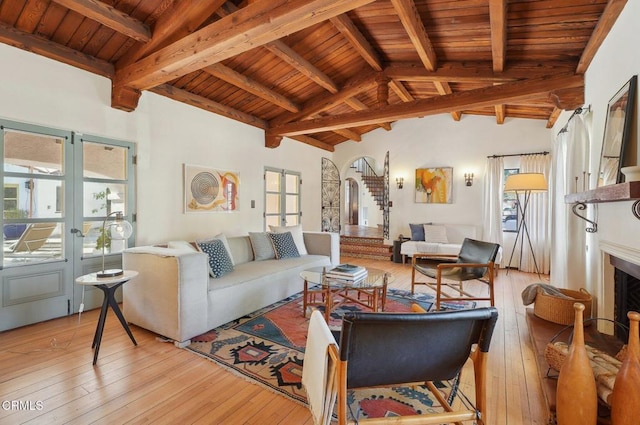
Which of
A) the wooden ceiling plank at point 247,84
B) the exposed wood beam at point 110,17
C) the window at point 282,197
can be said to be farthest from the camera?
the window at point 282,197

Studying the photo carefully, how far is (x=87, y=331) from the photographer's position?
2.87 m

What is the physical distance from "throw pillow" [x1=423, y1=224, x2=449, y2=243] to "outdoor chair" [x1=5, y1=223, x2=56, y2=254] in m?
5.93

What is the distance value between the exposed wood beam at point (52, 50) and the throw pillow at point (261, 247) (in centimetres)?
255

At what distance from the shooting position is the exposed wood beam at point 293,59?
3.02 m

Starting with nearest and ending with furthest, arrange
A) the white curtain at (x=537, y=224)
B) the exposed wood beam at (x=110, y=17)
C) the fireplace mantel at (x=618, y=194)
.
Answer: the fireplace mantel at (x=618, y=194) → the exposed wood beam at (x=110, y=17) → the white curtain at (x=537, y=224)

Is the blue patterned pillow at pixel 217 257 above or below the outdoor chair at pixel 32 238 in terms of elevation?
below

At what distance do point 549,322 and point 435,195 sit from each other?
13.9 feet

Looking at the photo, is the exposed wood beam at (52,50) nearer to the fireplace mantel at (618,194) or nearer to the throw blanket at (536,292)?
the fireplace mantel at (618,194)

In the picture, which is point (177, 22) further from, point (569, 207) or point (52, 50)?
point (569, 207)

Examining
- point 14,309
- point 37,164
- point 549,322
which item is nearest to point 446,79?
point 549,322

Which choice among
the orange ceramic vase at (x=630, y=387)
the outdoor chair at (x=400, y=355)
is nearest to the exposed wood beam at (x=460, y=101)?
the orange ceramic vase at (x=630, y=387)

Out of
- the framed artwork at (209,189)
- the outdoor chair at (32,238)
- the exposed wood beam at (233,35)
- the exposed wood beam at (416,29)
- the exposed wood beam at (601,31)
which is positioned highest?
the exposed wood beam at (416,29)

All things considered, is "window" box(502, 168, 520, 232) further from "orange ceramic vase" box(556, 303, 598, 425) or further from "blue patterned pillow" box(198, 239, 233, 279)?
"blue patterned pillow" box(198, 239, 233, 279)

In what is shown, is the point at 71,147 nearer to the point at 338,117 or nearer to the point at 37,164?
the point at 37,164
